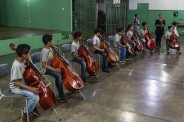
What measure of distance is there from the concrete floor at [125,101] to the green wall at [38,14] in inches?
179

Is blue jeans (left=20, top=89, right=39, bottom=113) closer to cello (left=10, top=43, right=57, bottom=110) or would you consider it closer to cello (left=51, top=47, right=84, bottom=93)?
cello (left=10, top=43, right=57, bottom=110)

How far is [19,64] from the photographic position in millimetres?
2633

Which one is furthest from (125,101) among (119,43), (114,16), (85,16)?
(114,16)

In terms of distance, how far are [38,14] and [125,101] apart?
7508mm

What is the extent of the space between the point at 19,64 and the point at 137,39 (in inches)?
172

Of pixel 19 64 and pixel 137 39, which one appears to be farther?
pixel 137 39

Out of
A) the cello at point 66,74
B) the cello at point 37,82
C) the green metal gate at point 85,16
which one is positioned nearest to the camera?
the cello at point 37,82

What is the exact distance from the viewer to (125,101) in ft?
11.7

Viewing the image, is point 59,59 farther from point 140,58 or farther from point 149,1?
point 149,1

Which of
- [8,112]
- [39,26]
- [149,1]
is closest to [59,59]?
[8,112]

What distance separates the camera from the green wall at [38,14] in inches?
356

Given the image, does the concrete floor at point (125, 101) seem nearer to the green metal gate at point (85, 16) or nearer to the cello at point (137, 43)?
the cello at point (137, 43)

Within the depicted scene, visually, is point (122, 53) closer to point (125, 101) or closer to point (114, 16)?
point (125, 101)

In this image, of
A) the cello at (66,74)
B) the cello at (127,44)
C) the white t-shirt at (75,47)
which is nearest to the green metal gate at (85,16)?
the cello at (127,44)
